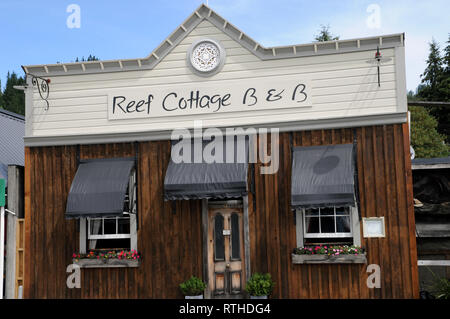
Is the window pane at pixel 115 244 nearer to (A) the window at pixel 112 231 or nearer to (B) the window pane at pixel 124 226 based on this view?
(A) the window at pixel 112 231

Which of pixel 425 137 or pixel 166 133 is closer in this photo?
pixel 166 133

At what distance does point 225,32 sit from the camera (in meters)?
11.6

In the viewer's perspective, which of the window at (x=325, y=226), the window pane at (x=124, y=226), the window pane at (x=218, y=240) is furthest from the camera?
the window pane at (x=124, y=226)

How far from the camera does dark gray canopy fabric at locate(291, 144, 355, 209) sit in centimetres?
1028

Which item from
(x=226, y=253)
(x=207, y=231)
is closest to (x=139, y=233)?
(x=207, y=231)

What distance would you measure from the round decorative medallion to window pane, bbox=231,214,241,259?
11.3 ft

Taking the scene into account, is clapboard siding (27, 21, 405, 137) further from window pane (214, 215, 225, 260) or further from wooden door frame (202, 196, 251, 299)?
window pane (214, 215, 225, 260)

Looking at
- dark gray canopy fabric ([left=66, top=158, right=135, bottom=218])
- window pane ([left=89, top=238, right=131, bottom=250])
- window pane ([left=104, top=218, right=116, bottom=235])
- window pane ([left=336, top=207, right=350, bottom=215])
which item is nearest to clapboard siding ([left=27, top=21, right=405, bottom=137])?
dark gray canopy fabric ([left=66, top=158, right=135, bottom=218])

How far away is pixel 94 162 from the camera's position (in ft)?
39.4

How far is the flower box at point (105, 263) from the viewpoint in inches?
452

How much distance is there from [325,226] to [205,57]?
4.77 meters

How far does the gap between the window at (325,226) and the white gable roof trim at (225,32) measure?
357cm

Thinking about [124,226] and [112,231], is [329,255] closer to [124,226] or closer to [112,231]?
[124,226]

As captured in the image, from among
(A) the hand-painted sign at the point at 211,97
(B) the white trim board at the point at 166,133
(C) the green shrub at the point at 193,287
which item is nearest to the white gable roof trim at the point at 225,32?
(A) the hand-painted sign at the point at 211,97
